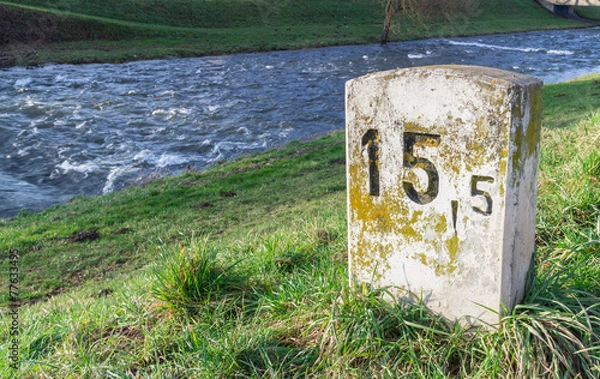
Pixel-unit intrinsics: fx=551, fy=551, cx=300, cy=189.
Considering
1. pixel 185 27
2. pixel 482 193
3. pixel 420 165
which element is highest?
pixel 420 165

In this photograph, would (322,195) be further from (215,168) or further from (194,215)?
(215,168)

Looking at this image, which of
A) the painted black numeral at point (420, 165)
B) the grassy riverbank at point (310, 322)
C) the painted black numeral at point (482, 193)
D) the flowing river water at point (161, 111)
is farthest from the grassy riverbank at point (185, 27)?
the painted black numeral at point (482, 193)

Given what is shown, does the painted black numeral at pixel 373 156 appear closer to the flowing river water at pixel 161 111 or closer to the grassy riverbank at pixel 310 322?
the grassy riverbank at pixel 310 322

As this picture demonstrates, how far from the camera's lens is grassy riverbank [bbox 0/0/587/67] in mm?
34594

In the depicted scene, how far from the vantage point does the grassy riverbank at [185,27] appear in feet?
113

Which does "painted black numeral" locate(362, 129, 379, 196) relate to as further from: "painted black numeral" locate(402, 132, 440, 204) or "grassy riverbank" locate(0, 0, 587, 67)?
"grassy riverbank" locate(0, 0, 587, 67)

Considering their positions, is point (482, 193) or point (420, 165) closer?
point (482, 193)

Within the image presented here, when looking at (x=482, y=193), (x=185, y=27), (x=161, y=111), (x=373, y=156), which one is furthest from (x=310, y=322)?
(x=185, y=27)

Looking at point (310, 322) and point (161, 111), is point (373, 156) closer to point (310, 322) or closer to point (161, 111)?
point (310, 322)

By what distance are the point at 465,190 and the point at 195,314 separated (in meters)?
2.19

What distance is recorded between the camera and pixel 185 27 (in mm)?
44812

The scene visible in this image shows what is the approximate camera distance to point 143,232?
10.1 metres

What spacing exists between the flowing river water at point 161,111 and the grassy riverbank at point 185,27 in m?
2.63

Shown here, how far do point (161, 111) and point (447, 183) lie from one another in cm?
1988
